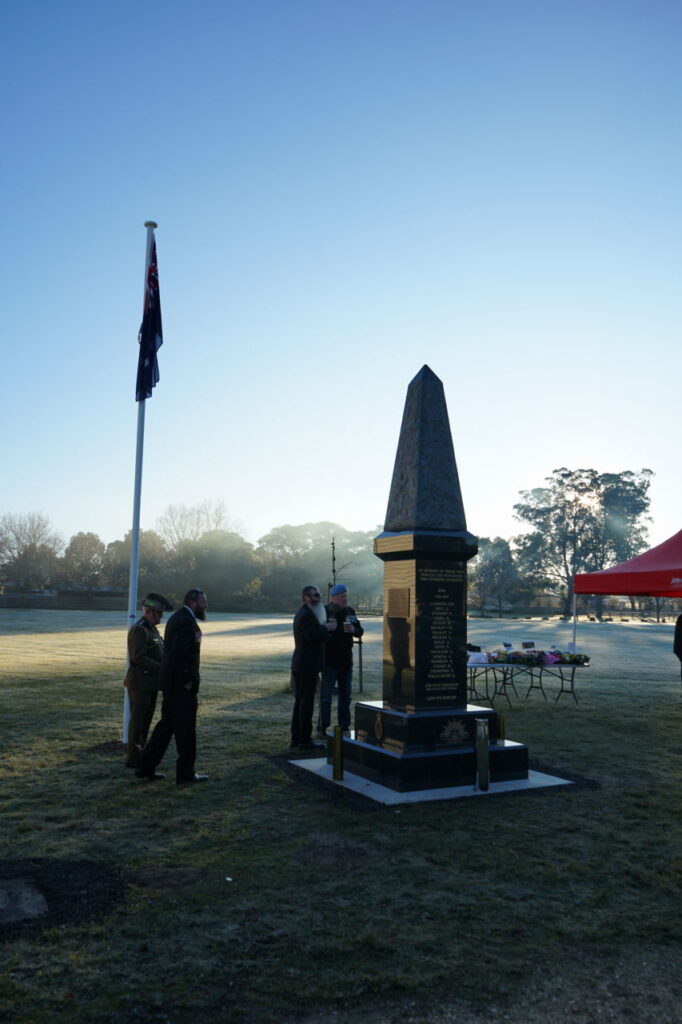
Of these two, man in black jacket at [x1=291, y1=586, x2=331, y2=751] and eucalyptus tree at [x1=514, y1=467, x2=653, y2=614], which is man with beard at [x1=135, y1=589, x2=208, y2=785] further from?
eucalyptus tree at [x1=514, y1=467, x2=653, y2=614]

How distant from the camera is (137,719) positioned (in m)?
8.62

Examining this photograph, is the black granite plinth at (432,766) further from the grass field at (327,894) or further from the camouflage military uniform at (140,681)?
the camouflage military uniform at (140,681)

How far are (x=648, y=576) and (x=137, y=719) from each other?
871 cm

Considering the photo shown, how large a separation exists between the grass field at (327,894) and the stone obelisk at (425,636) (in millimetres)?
628

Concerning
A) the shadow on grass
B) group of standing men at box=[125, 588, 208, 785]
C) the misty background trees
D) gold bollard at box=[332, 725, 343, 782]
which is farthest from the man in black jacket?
the misty background trees

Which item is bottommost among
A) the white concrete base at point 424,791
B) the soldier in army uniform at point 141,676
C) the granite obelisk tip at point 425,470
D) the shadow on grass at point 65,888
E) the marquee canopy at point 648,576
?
the white concrete base at point 424,791

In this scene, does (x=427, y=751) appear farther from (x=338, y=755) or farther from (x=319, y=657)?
(x=319, y=657)

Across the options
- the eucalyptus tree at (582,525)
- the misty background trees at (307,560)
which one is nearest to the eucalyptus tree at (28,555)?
the misty background trees at (307,560)

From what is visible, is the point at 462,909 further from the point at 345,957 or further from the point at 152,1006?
the point at 152,1006

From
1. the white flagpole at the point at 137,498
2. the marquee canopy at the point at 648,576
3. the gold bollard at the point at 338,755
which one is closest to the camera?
the gold bollard at the point at 338,755

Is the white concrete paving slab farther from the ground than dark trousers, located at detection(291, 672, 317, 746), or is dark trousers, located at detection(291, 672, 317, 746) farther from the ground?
dark trousers, located at detection(291, 672, 317, 746)

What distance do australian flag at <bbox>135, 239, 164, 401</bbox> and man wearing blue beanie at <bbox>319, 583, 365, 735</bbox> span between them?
4.10 m

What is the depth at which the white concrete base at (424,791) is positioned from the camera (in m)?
7.60

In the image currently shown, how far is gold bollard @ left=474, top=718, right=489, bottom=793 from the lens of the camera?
7.95m
